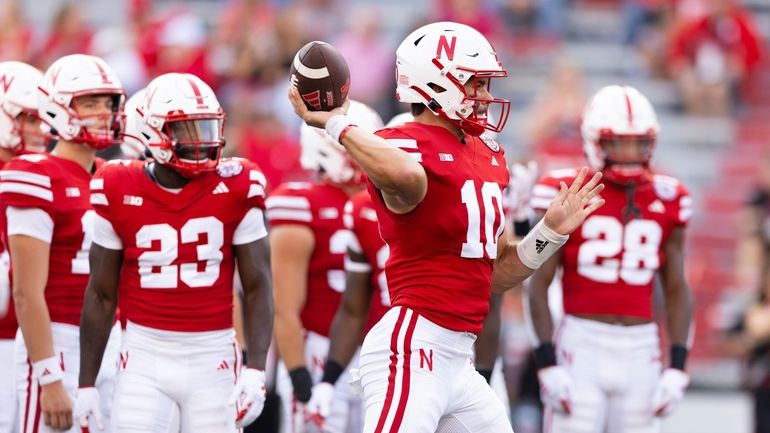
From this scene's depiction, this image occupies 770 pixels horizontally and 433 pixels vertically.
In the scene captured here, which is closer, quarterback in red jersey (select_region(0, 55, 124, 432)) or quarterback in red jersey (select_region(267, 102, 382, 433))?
quarterback in red jersey (select_region(0, 55, 124, 432))

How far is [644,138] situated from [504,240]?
167cm

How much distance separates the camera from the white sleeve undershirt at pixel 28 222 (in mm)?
5707

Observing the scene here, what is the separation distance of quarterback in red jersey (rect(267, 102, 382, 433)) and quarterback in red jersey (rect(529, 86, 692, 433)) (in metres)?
0.92

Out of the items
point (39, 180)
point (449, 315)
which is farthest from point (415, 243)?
point (39, 180)

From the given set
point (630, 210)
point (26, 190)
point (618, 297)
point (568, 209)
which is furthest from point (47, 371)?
point (630, 210)

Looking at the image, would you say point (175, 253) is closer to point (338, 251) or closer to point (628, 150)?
point (338, 251)

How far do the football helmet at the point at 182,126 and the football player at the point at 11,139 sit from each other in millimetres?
976

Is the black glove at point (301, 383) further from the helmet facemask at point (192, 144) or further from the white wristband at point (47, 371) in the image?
the helmet facemask at point (192, 144)

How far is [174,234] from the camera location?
A: 17.8ft

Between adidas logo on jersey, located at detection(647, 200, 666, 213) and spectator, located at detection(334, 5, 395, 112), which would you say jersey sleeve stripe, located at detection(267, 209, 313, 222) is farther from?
spectator, located at detection(334, 5, 395, 112)

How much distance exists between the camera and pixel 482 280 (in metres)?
4.96

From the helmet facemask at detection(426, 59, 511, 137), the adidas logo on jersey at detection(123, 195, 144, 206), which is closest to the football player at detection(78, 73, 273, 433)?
the adidas logo on jersey at detection(123, 195, 144, 206)

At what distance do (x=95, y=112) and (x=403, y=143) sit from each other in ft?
5.82

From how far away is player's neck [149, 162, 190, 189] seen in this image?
18.0ft
